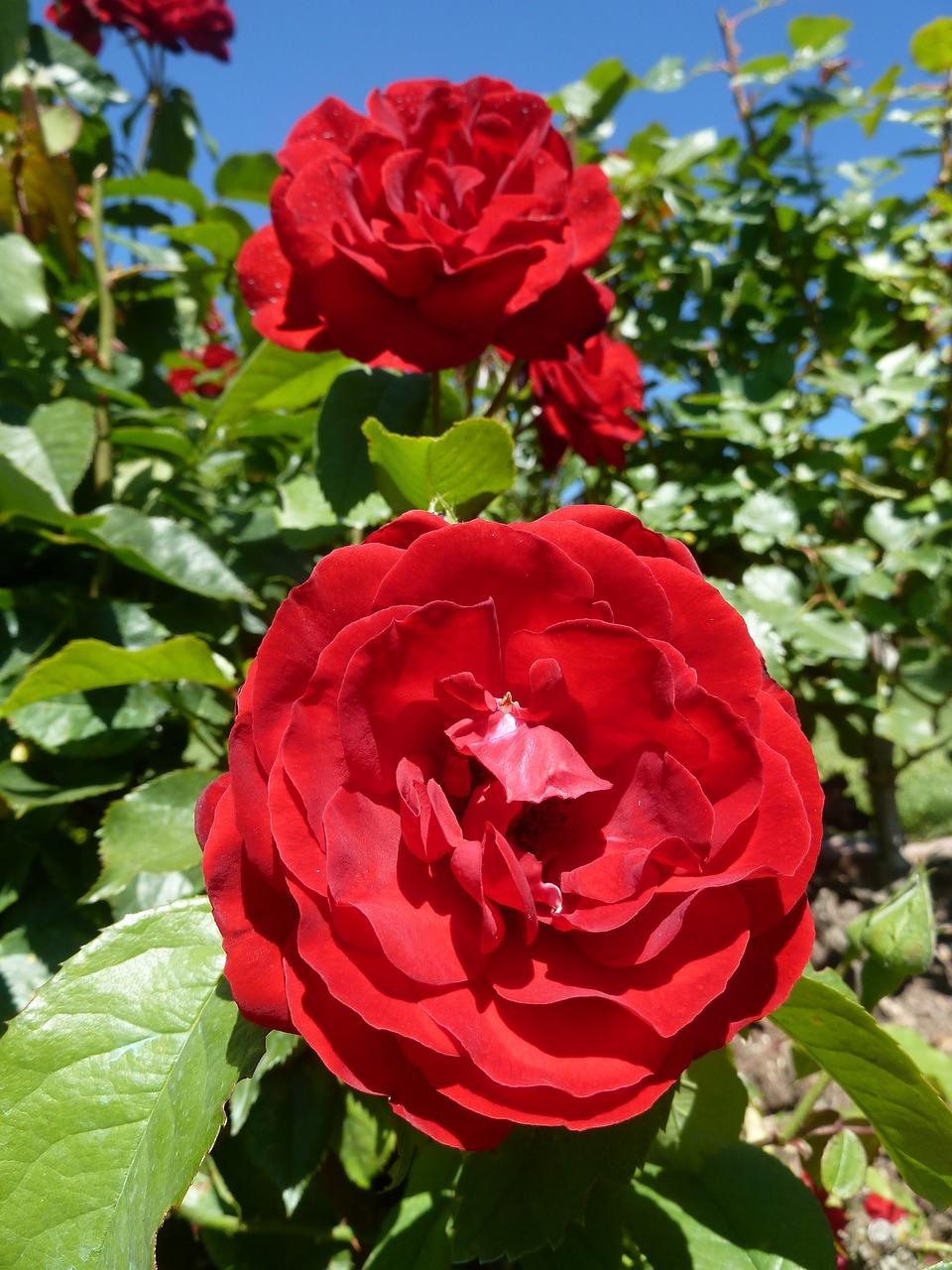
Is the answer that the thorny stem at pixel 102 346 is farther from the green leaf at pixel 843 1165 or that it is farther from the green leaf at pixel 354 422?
the green leaf at pixel 843 1165

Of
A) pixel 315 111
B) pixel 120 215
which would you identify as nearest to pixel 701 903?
pixel 315 111

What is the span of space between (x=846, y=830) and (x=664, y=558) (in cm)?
171

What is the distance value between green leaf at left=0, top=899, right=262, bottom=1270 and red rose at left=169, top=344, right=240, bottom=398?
1557 millimetres

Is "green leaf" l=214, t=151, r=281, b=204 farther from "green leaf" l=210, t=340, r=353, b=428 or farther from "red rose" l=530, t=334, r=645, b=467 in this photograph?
"red rose" l=530, t=334, r=645, b=467

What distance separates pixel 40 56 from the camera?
1.44 metres

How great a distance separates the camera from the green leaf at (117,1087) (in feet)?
1.55

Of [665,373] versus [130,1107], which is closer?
[130,1107]

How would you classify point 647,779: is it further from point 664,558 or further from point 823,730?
point 823,730

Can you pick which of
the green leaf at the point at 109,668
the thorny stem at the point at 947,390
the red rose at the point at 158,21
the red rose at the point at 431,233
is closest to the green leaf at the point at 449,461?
the red rose at the point at 431,233

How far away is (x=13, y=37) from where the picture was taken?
122cm

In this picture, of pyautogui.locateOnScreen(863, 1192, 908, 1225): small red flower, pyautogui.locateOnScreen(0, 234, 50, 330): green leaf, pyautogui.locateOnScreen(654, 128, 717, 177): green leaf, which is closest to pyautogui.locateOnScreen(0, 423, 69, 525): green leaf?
pyautogui.locateOnScreen(0, 234, 50, 330): green leaf

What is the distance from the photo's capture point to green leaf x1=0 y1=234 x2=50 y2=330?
3.32 ft

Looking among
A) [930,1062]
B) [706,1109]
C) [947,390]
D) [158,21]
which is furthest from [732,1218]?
[158,21]

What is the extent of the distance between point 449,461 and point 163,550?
49 cm
